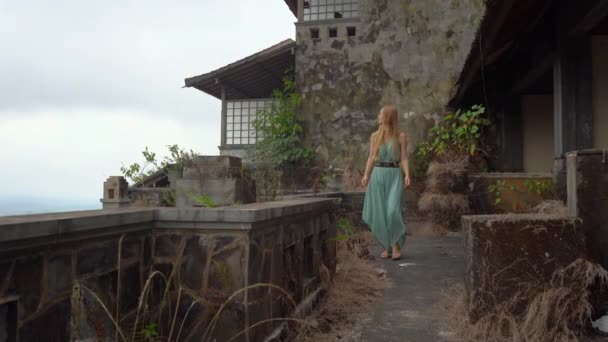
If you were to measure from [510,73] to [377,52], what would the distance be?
322 cm

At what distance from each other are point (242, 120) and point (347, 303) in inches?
388

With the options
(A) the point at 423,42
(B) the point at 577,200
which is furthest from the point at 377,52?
(B) the point at 577,200

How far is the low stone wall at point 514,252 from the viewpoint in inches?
112

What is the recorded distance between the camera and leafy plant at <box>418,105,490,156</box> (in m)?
8.60

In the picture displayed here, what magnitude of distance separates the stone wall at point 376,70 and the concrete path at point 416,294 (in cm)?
411

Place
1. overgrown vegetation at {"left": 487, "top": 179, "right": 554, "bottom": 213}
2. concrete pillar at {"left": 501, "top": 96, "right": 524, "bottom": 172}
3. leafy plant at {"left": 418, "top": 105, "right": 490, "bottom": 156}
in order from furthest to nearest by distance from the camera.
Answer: leafy plant at {"left": 418, "top": 105, "right": 490, "bottom": 156}
concrete pillar at {"left": 501, "top": 96, "right": 524, "bottom": 172}
overgrown vegetation at {"left": 487, "top": 179, "right": 554, "bottom": 213}

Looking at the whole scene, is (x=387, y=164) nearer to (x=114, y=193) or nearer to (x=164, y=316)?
(x=164, y=316)

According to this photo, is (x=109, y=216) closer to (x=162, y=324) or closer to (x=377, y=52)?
(x=162, y=324)

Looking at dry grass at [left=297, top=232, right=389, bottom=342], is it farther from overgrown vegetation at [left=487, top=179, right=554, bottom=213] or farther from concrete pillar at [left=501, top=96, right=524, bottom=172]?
concrete pillar at [left=501, top=96, right=524, bottom=172]

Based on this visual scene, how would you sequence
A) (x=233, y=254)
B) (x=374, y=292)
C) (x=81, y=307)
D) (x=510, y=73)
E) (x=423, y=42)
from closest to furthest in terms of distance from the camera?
(x=81, y=307)
(x=233, y=254)
(x=374, y=292)
(x=510, y=73)
(x=423, y=42)

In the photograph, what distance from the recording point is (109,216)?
83.7 inches

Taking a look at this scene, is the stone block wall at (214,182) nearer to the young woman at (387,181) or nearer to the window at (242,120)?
the young woman at (387,181)

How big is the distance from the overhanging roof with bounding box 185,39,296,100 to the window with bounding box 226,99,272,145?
55cm

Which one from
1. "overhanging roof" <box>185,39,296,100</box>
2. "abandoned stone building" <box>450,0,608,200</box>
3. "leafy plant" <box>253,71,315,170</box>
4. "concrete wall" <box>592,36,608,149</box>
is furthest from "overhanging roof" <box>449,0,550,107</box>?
"overhanging roof" <box>185,39,296,100</box>
